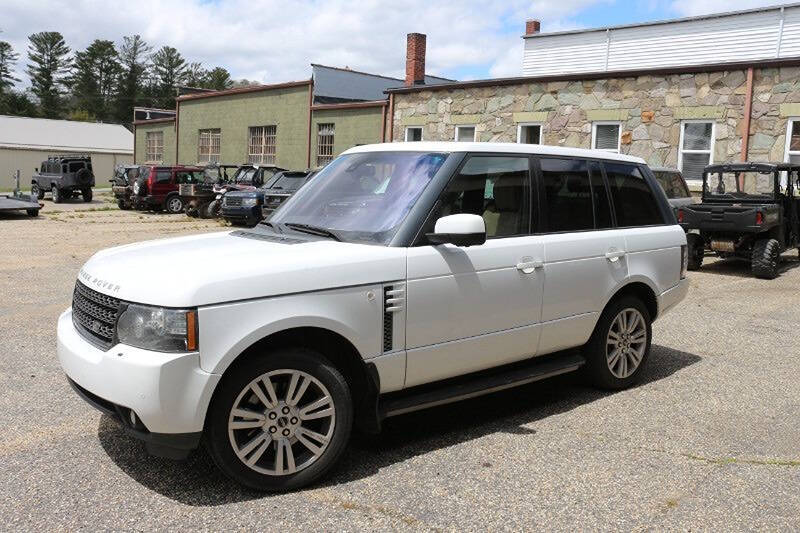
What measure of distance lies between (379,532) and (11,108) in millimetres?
110192

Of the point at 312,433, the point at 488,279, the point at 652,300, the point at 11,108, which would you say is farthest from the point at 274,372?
the point at 11,108

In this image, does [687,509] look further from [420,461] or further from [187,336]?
[187,336]

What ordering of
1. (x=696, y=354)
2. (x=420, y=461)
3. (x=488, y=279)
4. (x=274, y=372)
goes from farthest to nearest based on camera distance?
(x=696, y=354) < (x=488, y=279) < (x=420, y=461) < (x=274, y=372)

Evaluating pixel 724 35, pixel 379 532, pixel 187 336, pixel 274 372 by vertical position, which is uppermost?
pixel 724 35

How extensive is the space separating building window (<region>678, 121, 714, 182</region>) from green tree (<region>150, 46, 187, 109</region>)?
10287 centimetres

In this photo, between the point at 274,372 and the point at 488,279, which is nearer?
the point at 274,372

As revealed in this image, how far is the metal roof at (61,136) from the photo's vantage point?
6391 centimetres

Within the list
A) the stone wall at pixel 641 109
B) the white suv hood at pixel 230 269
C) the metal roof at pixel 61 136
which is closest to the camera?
the white suv hood at pixel 230 269

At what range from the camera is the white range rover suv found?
11.5 ft

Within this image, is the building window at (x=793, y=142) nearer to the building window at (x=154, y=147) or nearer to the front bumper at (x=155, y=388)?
the front bumper at (x=155, y=388)

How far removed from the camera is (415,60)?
2864cm

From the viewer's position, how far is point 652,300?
5973 mm

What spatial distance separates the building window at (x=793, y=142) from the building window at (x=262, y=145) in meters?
21.1

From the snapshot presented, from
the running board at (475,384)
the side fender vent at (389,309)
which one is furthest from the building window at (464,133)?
the side fender vent at (389,309)
